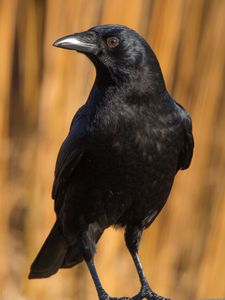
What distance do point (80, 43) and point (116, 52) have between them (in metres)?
0.14

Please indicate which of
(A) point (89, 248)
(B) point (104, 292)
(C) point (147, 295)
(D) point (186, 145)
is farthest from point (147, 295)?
(D) point (186, 145)

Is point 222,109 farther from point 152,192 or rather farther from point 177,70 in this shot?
point 152,192

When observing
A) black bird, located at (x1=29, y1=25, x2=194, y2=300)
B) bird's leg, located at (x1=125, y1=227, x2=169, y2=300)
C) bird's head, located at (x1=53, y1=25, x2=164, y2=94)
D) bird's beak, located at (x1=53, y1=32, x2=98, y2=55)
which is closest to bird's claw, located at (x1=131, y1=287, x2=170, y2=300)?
bird's leg, located at (x1=125, y1=227, x2=169, y2=300)

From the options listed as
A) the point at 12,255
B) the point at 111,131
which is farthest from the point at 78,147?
the point at 12,255

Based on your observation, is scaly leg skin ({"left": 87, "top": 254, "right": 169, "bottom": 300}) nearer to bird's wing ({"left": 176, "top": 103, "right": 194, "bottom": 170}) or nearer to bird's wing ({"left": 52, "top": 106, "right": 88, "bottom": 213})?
bird's wing ({"left": 52, "top": 106, "right": 88, "bottom": 213})

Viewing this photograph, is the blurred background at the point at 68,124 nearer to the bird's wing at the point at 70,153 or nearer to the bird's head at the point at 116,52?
the bird's wing at the point at 70,153

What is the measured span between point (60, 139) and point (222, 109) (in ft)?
2.36

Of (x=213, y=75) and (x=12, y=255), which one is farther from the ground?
(x=213, y=75)

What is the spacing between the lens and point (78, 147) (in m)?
5.04

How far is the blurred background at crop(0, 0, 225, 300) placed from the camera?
5.61m

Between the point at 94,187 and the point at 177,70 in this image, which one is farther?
the point at 177,70

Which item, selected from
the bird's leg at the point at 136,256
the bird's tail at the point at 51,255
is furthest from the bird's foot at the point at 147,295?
the bird's tail at the point at 51,255

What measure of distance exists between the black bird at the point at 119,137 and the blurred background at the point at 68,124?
52cm

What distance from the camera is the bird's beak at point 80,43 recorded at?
4941mm
